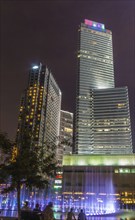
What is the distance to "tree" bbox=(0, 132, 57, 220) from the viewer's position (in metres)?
10.5

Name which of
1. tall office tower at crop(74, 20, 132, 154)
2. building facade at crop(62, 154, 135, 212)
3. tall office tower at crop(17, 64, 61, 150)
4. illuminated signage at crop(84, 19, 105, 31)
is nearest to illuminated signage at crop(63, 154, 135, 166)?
building facade at crop(62, 154, 135, 212)

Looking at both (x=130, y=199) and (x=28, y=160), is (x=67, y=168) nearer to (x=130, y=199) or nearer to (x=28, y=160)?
(x=130, y=199)

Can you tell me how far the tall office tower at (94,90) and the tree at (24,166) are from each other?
12456 centimetres

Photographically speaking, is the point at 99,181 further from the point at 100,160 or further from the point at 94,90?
the point at 94,90

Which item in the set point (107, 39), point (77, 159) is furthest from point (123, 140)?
point (107, 39)

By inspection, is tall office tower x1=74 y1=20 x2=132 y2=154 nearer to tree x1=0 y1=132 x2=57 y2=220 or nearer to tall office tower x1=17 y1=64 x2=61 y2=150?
tall office tower x1=17 y1=64 x2=61 y2=150

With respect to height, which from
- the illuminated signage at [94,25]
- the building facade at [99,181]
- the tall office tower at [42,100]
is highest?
the illuminated signage at [94,25]

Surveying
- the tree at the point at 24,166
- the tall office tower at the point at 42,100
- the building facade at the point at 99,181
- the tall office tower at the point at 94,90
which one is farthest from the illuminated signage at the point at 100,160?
the tree at the point at 24,166

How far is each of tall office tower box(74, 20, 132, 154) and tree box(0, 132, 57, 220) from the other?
125 metres

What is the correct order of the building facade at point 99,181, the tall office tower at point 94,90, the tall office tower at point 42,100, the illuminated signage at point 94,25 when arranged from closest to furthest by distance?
1. the building facade at point 99,181
2. the tall office tower at point 42,100
3. the tall office tower at point 94,90
4. the illuminated signage at point 94,25

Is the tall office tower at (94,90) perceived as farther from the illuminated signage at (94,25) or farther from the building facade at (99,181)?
the building facade at (99,181)

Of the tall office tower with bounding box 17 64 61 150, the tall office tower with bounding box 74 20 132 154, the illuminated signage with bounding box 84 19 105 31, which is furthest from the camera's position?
the illuminated signage with bounding box 84 19 105 31

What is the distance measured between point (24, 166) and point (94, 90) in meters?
143

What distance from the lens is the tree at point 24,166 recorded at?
1054cm
